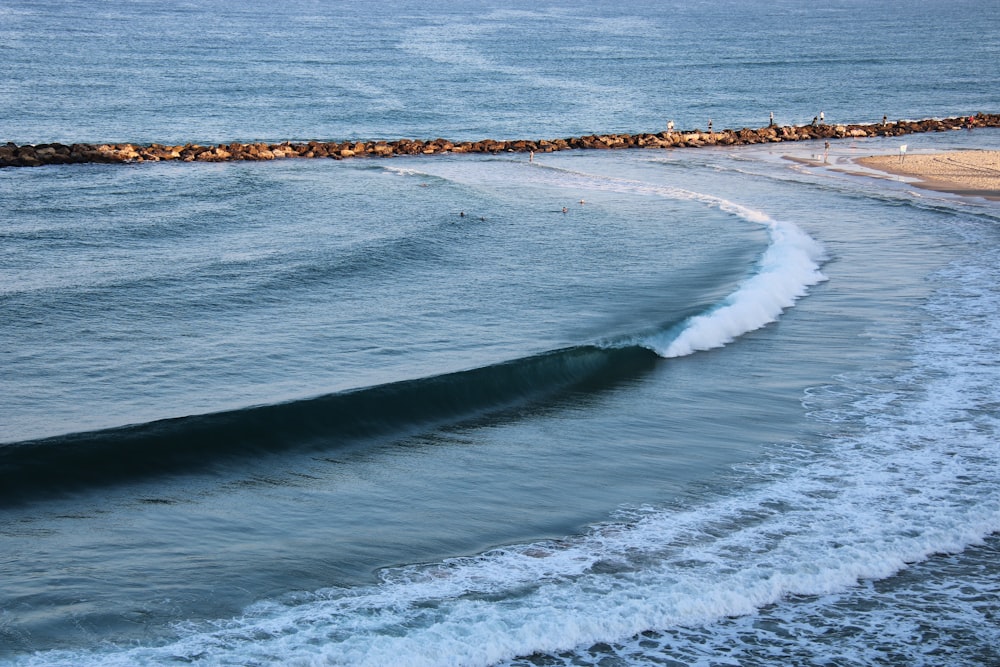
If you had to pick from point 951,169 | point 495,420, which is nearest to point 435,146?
point 951,169

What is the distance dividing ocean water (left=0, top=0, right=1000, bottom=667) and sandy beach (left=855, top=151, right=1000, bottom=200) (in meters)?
1.69

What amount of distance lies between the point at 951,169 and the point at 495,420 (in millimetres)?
29674

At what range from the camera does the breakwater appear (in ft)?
125

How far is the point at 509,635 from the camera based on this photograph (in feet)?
27.3

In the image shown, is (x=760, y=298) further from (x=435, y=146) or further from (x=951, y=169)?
(x=435, y=146)

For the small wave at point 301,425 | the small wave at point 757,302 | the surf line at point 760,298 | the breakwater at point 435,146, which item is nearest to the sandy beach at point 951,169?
the breakwater at point 435,146

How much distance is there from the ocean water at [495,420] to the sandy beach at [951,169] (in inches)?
66.5

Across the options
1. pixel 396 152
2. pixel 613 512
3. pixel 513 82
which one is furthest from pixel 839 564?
pixel 513 82

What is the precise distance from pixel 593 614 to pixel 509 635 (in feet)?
2.56

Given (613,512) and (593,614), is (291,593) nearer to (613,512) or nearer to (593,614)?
(593,614)

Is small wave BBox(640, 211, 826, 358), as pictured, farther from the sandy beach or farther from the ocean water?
the sandy beach

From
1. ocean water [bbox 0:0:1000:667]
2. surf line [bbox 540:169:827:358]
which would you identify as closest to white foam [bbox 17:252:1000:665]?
ocean water [bbox 0:0:1000:667]

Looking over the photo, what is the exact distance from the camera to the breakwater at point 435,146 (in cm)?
3825

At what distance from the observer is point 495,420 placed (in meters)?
14.0
